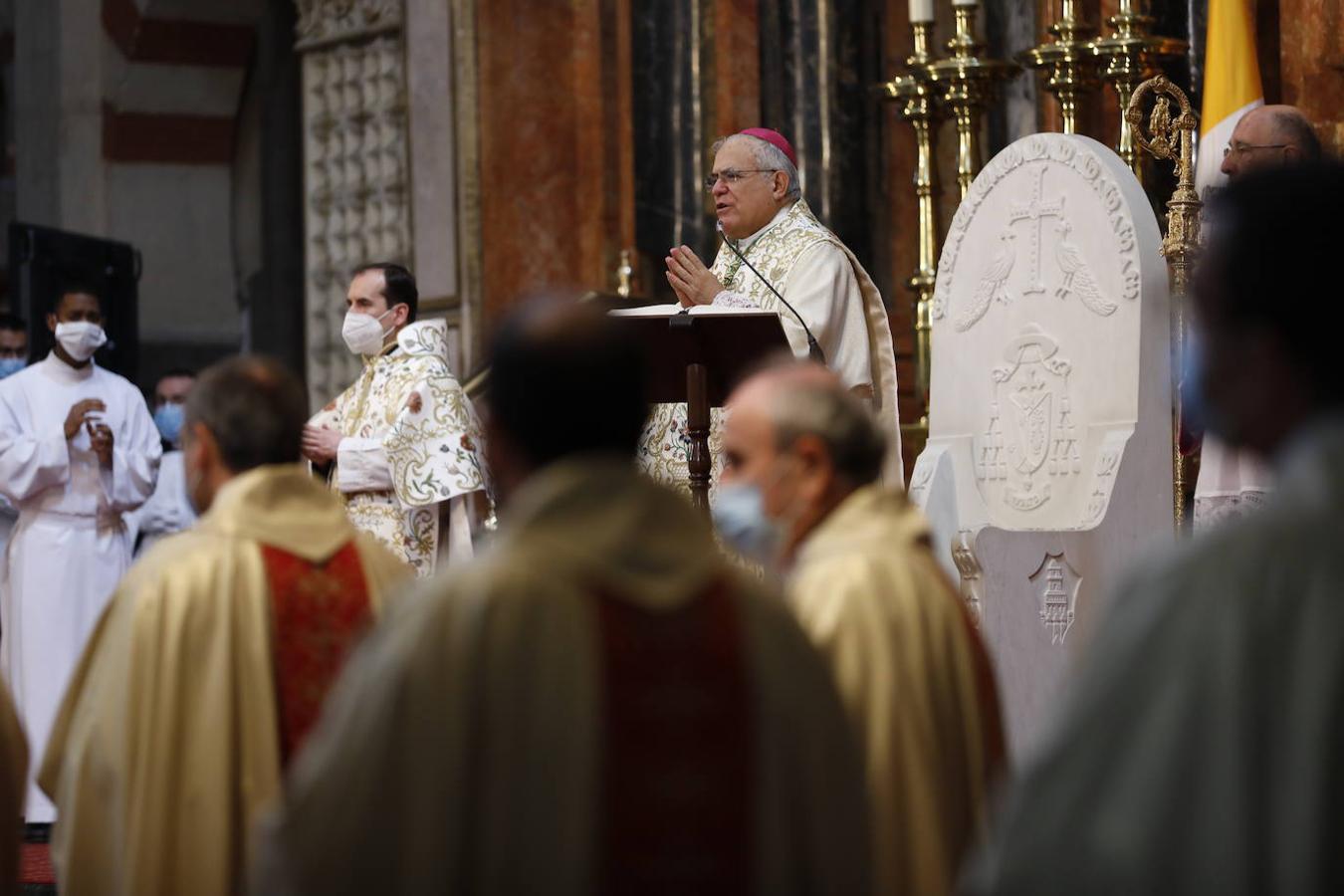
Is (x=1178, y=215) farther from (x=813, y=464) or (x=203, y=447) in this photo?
(x=203, y=447)

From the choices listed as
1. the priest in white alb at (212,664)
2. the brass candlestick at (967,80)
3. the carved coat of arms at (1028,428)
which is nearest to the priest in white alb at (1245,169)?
the carved coat of arms at (1028,428)

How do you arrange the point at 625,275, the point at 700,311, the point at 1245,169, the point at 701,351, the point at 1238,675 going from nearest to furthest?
the point at 1238,675 < the point at 1245,169 < the point at 700,311 < the point at 701,351 < the point at 625,275

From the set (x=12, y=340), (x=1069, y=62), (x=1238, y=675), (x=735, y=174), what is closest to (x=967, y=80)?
(x=1069, y=62)

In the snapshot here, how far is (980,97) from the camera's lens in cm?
805

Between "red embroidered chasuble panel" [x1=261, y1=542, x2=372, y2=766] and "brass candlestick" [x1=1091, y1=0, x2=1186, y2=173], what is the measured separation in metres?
4.15

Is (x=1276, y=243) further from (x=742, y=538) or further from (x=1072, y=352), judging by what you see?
(x=1072, y=352)

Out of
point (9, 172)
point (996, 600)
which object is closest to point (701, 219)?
point (996, 600)

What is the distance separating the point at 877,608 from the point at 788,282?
12.1 feet

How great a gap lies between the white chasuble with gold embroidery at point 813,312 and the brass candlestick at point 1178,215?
88cm

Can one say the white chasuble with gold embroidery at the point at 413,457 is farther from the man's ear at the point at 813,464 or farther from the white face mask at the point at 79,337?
the man's ear at the point at 813,464

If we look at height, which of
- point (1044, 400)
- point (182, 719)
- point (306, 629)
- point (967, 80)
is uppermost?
point (967, 80)

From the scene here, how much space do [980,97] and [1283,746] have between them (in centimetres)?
615

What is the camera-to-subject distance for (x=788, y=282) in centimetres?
678

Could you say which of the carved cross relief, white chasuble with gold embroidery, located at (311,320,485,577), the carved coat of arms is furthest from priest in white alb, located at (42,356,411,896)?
white chasuble with gold embroidery, located at (311,320,485,577)
